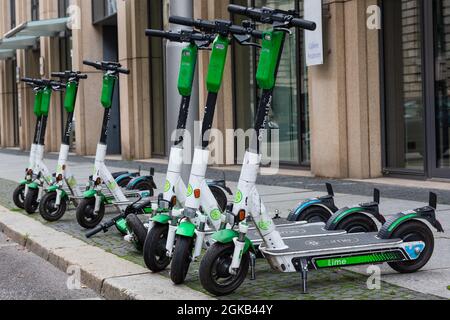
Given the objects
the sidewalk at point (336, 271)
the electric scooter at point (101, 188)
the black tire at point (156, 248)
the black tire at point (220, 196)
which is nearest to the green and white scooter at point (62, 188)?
Answer: the sidewalk at point (336, 271)

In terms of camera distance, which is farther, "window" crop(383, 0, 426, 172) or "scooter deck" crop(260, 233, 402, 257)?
"window" crop(383, 0, 426, 172)

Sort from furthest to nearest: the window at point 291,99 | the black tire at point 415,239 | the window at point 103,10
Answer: the window at point 103,10
the window at point 291,99
the black tire at point 415,239

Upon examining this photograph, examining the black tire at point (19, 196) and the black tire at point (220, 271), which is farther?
the black tire at point (19, 196)

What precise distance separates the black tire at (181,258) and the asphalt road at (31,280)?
81cm

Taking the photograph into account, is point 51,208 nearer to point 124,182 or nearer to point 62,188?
point 62,188

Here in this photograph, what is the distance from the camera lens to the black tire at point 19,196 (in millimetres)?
10438

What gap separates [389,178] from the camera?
40.1 feet

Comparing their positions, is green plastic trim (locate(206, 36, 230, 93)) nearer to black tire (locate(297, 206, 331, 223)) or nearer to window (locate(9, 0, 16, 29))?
black tire (locate(297, 206, 331, 223))

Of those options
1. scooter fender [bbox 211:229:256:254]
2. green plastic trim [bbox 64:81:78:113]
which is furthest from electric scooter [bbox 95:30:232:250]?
green plastic trim [bbox 64:81:78:113]

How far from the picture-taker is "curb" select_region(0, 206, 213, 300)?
5.28 meters

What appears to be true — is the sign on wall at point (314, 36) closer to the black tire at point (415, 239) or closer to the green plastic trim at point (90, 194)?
the green plastic trim at point (90, 194)

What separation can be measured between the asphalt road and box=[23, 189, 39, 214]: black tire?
1757mm

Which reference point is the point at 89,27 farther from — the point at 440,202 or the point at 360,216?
the point at 360,216
